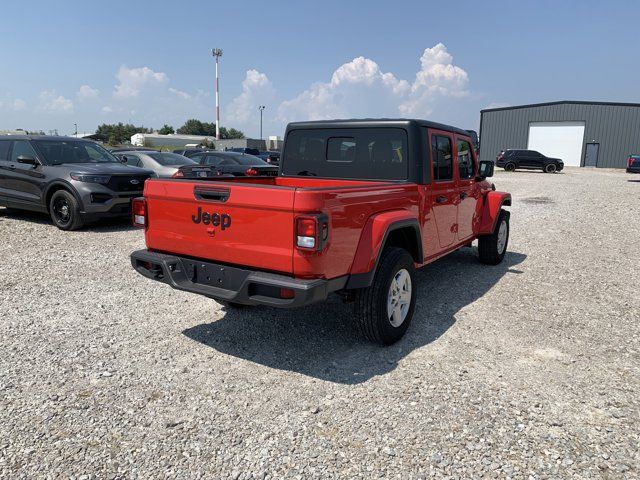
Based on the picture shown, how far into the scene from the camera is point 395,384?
3.45m

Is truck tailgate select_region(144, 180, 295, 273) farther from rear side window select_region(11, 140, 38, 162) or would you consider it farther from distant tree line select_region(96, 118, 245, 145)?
distant tree line select_region(96, 118, 245, 145)

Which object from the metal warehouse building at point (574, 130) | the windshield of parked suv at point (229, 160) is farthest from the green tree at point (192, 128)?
the windshield of parked suv at point (229, 160)

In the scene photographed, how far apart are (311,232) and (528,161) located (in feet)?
111

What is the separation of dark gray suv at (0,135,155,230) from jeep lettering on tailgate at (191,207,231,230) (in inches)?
233

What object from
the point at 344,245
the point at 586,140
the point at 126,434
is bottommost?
the point at 126,434

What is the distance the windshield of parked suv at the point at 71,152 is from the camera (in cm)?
940

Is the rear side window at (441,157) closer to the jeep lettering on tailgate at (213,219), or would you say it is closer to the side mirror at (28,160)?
the jeep lettering on tailgate at (213,219)

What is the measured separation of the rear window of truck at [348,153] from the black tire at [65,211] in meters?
Answer: 5.19

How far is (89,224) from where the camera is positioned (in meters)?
9.48

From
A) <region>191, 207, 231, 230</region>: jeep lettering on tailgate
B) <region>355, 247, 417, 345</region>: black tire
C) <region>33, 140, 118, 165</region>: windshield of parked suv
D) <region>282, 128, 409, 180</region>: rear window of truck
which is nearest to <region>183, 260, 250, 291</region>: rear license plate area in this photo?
<region>191, 207, 231, 230</region>: jeep lettering on tailgate

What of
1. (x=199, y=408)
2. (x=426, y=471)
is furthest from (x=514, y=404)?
(x=199, y=408)

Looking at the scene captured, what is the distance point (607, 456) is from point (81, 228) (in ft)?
29.5

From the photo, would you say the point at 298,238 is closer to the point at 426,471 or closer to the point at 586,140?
the point at 426,471

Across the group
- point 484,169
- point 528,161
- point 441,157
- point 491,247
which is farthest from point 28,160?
point 528,161
